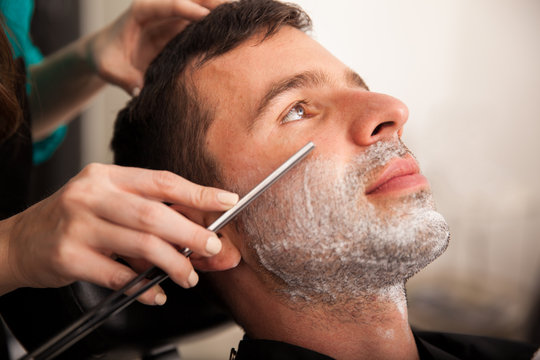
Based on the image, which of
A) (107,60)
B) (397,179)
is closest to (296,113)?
(397,179)

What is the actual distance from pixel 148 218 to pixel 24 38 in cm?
110

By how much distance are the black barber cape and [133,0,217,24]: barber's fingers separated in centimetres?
86

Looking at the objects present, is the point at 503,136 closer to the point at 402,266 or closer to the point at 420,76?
the point at 420,76

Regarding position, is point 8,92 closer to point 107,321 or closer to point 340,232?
point 107,321

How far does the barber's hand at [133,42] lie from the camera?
1250 millimetres

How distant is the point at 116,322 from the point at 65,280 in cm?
29

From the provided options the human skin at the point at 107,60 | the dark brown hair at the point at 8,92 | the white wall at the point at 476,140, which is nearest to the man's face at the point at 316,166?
the human skin at the point at 107,60

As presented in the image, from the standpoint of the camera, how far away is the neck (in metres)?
0.88

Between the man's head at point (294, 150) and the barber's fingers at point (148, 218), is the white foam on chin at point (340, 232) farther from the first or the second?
the barber's fingers at point (148, 218)

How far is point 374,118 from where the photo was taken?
830 mm

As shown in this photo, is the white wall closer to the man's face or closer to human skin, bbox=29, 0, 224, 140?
human skin, bbox=29, 0, 224, 140

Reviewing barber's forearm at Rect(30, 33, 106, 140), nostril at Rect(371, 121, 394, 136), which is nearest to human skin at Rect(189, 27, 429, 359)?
nostril at Rect(371, 121, 394, 136)

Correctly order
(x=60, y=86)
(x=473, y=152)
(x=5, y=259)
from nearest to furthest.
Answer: (x=5, y=259), (x=60, y=86), (x=473, y=152)

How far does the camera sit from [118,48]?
51.4 inches
